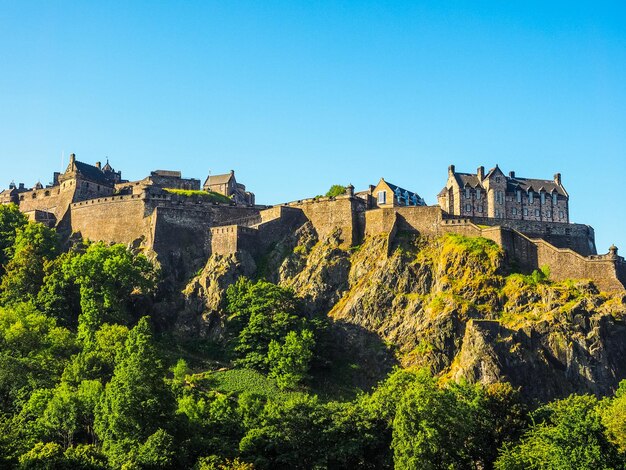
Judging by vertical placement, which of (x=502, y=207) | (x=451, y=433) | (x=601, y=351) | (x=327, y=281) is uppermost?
(x=502, y=207)

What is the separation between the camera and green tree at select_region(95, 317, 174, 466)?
5962 cm

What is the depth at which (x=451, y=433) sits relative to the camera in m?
62.8

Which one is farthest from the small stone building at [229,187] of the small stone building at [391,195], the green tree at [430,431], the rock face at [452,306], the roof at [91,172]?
the green tree at [430,431]

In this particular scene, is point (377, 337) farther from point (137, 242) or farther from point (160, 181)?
point (160, 181)

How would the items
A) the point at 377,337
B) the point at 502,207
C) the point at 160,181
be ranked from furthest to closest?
the point at 160,181, the point at 502,207, the point at 377,337

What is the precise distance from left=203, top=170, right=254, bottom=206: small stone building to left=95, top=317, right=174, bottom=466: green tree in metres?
59.6

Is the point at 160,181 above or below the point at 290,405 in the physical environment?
above

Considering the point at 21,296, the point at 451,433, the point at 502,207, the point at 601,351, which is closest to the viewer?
the point at 451,433

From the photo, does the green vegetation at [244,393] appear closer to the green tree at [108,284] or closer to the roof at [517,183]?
the green tree at [108,284]

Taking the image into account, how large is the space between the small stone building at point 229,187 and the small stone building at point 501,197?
28.6 meters

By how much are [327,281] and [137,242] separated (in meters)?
23.4

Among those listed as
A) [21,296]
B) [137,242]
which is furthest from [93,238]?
[21,296]

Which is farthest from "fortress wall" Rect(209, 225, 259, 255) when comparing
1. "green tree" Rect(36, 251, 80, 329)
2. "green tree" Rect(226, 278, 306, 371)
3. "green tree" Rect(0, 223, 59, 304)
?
"green tree" Rect(0, 223, 59, 304)

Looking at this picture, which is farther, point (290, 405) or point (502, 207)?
point (502, 207)
